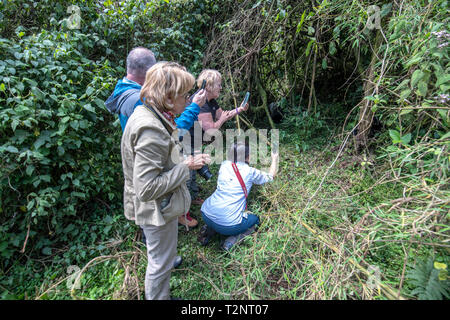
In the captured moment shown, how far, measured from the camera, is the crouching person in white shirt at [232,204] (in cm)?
221

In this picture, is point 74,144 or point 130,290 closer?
point 130,290

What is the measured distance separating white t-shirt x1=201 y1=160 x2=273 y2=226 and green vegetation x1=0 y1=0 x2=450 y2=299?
0.29 metres

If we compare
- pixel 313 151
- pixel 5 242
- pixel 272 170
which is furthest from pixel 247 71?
pixel 5 242

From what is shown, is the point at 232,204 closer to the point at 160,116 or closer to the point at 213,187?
the point at 213,187

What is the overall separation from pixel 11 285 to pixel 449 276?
3.14 meters

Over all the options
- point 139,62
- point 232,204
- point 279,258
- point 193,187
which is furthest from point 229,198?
point 139,62

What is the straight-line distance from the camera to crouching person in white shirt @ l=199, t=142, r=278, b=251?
221cm

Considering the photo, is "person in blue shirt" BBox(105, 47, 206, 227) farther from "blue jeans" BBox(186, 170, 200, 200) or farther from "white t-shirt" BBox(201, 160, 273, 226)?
"blue jeans" BBox(186, 170, 200, 200)

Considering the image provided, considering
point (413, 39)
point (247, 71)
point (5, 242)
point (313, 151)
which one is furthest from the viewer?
point (247, 71)

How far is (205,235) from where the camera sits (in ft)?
7.90

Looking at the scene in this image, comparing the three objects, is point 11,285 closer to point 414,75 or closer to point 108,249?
point 108,249

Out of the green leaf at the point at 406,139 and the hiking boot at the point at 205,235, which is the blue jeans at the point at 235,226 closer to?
the hiking boot at the point at 205,235

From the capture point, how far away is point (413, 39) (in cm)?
209

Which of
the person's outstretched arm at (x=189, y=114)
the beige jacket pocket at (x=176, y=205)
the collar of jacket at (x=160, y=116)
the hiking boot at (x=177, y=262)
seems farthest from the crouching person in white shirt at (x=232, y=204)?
the collar of jacket at (x=160, y=116)
